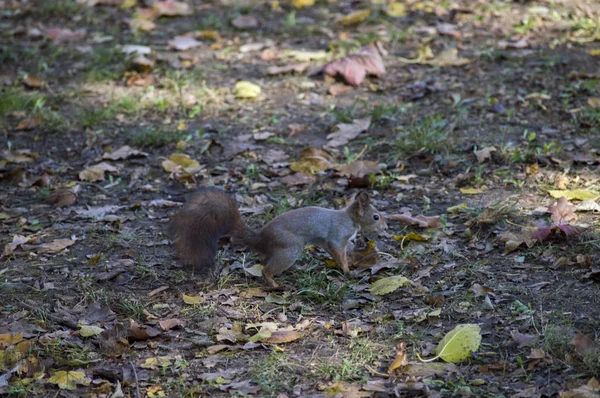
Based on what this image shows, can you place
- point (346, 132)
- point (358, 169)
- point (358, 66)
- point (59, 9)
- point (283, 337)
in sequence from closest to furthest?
point (283, 337) → point (358, 169) → point (346, 132) → point (358, 66) → point (59, 9)

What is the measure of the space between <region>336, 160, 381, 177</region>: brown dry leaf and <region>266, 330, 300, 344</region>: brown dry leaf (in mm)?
1824

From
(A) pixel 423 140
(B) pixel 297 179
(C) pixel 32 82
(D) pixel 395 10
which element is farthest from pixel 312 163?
(D) pixel 395 10

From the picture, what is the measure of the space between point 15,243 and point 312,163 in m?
1.97

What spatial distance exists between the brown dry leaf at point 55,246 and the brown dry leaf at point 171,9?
4346 mm

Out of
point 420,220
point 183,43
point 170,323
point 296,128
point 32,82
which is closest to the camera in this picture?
point 170,323

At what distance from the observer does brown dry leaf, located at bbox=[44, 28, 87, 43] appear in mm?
7576

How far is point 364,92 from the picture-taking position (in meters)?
6.31

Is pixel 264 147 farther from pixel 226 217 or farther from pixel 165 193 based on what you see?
pixel 226 217

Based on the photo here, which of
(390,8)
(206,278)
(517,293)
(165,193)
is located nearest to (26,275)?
(206,278)

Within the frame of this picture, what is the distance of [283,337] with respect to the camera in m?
3.36

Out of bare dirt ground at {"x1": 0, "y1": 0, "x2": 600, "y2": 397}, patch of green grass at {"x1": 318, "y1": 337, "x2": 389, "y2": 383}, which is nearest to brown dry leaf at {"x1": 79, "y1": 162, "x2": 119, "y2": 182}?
bare dirt ground at {"x1": 0, "y1": 0, "x2": 600, "y2": 397}

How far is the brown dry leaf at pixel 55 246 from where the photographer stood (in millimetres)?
4258

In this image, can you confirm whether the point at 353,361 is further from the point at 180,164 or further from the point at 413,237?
the point at 180,164

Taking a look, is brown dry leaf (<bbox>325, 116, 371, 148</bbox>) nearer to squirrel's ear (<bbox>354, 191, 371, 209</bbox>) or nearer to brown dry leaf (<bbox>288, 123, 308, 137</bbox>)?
brown dry leaf (<bbox>288, 123, 308, 137</bbox>)
